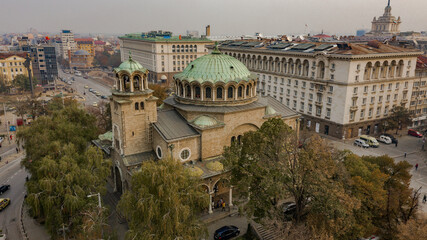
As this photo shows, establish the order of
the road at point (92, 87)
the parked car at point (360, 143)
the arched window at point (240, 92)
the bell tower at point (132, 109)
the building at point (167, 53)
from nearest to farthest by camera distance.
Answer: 1. the bell tower at point (132, 109)
2. the arched window at point (240, 92)
3. the parked car at point (360, 143)
4. the road at point (92, 87)
5. the building at point (167, 53)

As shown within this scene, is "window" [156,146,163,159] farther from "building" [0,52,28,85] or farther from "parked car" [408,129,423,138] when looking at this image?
"building" [0,52,28,85]

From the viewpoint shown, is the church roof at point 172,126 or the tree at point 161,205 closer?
the tree at point 161,205

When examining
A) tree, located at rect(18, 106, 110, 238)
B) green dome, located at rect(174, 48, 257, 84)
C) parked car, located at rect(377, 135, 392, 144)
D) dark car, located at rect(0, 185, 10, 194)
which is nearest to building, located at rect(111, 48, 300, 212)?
green dome, located at rect(174, 48, 257, 84)

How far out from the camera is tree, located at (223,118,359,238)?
23250mm

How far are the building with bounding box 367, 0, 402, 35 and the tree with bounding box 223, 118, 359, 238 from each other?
19035cm

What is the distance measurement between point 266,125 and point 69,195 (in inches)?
777

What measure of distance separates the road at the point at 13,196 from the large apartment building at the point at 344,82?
56.4 m

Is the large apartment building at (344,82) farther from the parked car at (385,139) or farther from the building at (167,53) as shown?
the building at (167,53)

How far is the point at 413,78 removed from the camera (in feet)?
218

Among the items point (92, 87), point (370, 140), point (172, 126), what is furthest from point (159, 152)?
point (92, 87)

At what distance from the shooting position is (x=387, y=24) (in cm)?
18200

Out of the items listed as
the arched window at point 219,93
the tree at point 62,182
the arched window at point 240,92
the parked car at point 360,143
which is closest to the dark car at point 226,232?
the tree at point 62,182

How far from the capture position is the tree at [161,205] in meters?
22.6

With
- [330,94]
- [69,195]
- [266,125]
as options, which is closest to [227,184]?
[266,125]
